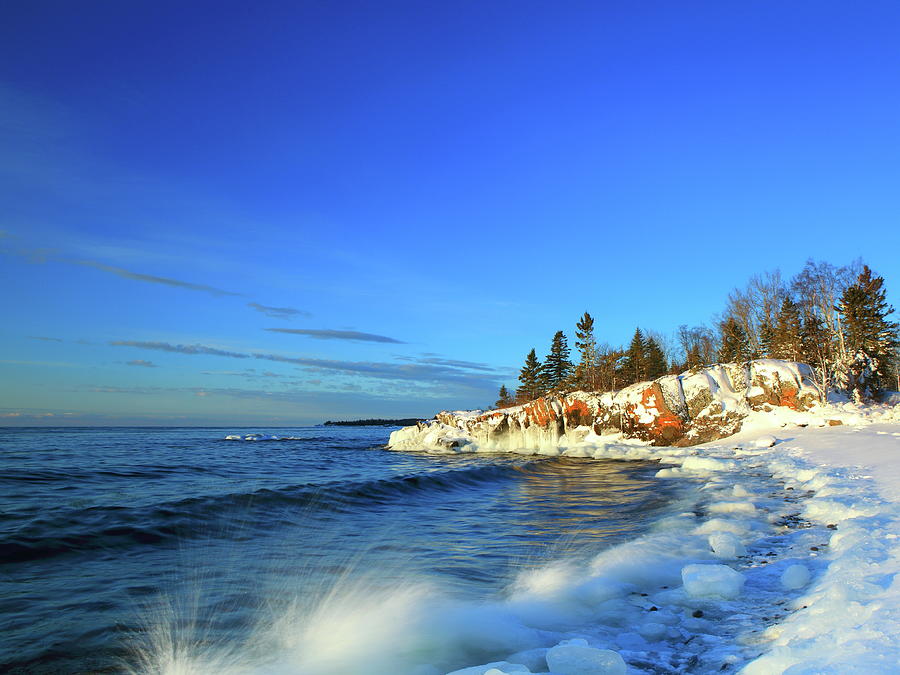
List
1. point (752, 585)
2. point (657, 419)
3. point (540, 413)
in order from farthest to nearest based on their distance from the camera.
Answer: point (540, 413), point (657, 419), point (752, 585)

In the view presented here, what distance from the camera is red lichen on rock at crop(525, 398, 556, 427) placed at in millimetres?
35188

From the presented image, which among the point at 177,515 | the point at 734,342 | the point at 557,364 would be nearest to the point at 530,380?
the point at 557,364

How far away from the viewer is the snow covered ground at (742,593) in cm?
345

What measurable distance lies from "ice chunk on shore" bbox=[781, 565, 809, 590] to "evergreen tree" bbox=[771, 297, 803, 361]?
42264mm

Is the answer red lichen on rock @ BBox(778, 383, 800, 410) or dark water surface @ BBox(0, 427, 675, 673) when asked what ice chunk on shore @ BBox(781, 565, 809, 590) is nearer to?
dark water surface @ BBox(0, 427, 675, 673)

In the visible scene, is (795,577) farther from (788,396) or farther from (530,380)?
(530,380)

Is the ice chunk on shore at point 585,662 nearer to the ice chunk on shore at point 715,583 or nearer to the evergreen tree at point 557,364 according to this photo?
the ice chunk on shore at point 715,583

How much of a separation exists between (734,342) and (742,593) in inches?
1859

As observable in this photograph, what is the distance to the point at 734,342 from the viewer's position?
4581 centimetres

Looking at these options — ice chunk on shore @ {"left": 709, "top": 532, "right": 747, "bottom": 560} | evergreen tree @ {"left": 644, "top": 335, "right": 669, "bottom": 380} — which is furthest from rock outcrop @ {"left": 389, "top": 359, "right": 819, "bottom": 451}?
evergreen tree @ {"left": 644, "top": 335, "right": 669, "bottom": 380}

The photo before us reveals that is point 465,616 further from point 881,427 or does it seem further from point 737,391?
point 737,391

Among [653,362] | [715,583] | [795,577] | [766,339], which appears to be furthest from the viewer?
[653,362]

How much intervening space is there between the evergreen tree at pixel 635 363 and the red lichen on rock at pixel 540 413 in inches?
1129

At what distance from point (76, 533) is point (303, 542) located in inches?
189
